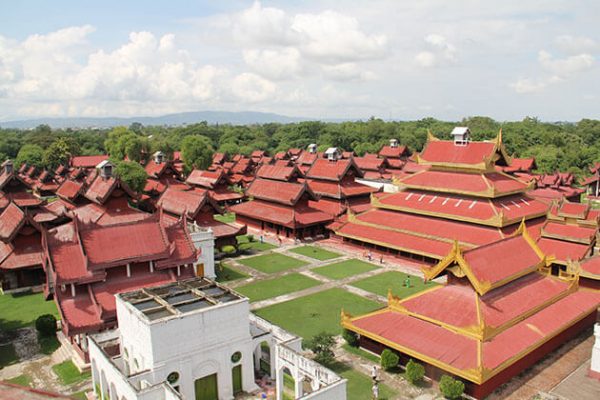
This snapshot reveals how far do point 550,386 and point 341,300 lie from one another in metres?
13.3

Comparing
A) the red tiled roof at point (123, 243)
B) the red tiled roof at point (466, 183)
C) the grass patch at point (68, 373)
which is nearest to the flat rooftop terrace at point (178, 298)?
the red tiled roof at point (123, 243)

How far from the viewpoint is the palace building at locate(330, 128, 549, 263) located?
35656 mm

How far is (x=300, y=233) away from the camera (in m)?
46.6

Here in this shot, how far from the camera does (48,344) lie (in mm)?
24844

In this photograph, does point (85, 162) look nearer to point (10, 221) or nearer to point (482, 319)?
point (10, 221)

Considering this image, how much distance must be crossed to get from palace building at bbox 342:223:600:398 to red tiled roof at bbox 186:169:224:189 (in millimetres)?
41118

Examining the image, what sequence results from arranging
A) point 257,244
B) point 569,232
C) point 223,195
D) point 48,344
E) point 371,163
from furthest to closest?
point 371,163
point 223,195
point 257,244
point 569,232
point 48,344

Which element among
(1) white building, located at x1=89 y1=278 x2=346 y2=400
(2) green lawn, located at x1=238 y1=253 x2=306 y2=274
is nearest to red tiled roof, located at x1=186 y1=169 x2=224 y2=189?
(2) green lawn, located at x1=238 y1=253 x2=306 y2=274

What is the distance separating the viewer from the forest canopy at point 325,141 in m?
88.1

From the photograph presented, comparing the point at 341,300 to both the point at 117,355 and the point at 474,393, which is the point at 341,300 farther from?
the point at 117,355

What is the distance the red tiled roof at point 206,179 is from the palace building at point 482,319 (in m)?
41.1

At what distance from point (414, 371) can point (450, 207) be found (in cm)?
2074

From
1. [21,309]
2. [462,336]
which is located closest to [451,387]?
[462,336]

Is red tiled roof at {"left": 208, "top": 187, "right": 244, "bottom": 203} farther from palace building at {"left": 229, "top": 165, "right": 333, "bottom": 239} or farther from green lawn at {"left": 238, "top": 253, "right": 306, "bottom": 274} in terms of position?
green lawn at {"left": 238, "top": 253, "right": 306, "bottom": 274}
